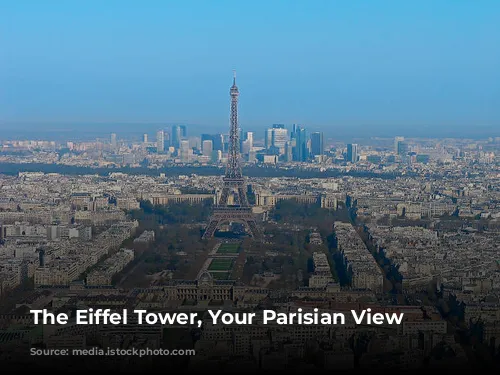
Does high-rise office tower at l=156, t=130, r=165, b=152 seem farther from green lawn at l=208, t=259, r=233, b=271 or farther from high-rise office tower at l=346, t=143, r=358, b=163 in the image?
green lawn at l=208, t=259, r=233, b=271

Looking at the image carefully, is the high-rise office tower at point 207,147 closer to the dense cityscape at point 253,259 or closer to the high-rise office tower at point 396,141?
the dense cityscape at point 253,259

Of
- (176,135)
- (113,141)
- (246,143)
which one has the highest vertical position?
(176,135)

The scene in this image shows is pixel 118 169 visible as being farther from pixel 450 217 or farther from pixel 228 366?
pixel 228 366

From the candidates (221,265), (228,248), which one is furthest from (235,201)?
(221,265)

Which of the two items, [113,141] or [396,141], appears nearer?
[396,141]

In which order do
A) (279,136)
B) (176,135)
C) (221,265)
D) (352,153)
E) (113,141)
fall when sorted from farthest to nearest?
(176,135)
(113,141)
(279,136)
(352,153)
(221,265)

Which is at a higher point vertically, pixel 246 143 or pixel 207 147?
pixel 246 143

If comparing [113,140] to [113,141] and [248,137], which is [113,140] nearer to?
[113,141]
